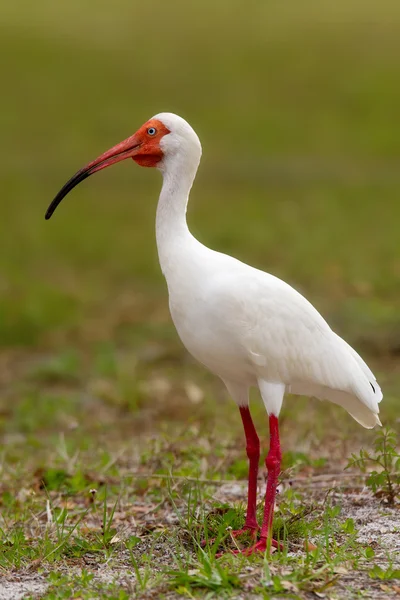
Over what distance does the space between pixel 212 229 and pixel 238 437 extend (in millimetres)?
10379

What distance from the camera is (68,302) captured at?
12.7 metres

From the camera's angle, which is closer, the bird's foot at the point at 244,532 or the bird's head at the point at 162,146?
the bird's foot at the point at 244,532

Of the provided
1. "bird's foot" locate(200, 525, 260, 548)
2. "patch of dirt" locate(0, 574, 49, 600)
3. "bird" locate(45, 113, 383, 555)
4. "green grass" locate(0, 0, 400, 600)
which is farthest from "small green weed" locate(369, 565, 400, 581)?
"patch of dirt" locate(0, 574, 49, 600)

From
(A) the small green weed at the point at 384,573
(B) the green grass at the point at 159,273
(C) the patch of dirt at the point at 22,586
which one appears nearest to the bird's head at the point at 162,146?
(B) the green grass at the point at 159,273

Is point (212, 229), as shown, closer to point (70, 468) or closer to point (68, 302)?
point (68, 302)

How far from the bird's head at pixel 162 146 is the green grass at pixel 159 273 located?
1683mm

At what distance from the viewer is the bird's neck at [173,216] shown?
16.1 feet

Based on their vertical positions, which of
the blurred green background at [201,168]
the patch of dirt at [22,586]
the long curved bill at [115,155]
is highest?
the blurred green background at [201,168]

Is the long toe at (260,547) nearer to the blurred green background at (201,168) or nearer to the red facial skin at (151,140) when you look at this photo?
the red facial skin at (151,140)

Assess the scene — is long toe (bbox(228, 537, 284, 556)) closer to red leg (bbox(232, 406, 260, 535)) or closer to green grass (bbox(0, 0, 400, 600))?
green grass (bbox(0, 0, 400, 600))

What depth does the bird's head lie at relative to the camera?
5070mm

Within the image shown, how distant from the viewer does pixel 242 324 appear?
15.5 ft

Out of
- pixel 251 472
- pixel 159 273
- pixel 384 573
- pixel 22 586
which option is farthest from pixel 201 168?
pixel 384 573

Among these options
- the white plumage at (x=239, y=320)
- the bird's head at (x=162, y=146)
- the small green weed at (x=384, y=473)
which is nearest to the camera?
the white plumage at (x=239, y=320)
